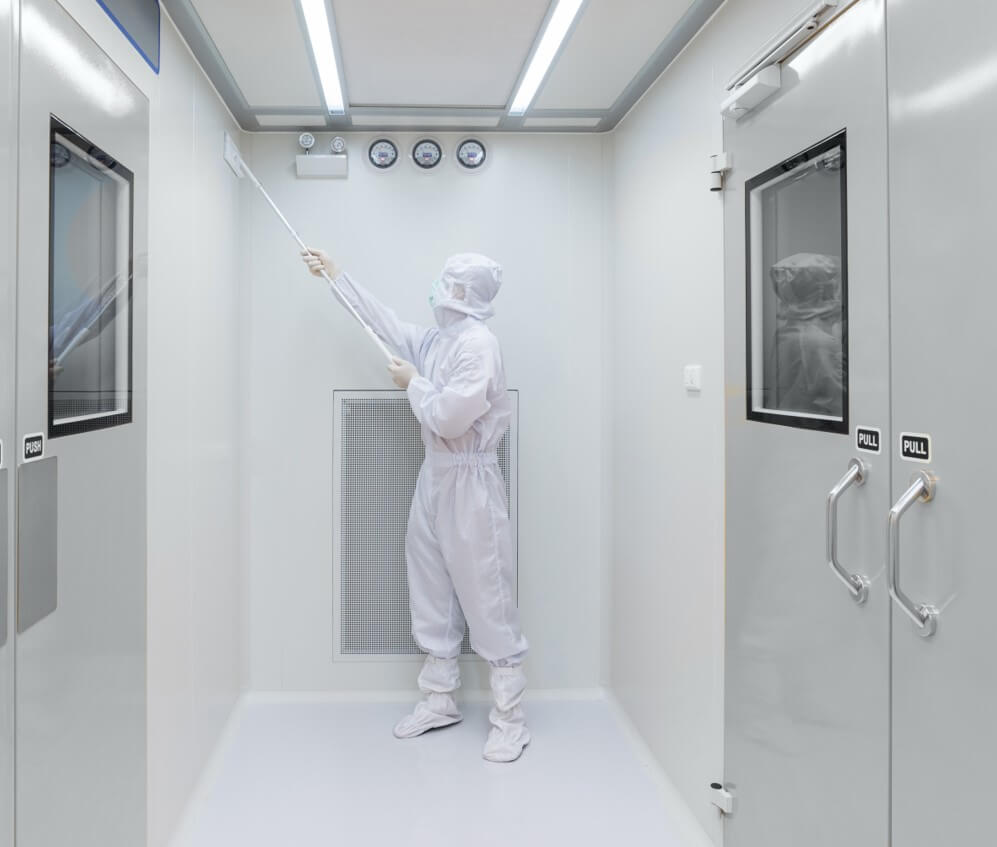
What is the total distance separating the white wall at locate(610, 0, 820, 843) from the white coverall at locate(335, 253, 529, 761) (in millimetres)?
503

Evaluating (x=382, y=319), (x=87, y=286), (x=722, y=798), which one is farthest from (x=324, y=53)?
(x=722, y=798)

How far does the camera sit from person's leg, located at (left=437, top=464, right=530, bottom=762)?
267 cm

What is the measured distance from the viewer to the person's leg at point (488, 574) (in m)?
2.67

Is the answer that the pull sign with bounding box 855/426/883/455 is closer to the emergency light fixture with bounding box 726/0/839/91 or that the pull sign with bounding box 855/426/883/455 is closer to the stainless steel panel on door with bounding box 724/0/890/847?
the stainless steel panel on door with bounding box 724/0/890/847

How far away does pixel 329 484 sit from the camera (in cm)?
307

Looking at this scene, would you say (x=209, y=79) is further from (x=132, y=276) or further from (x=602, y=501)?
(x=602, y=501)

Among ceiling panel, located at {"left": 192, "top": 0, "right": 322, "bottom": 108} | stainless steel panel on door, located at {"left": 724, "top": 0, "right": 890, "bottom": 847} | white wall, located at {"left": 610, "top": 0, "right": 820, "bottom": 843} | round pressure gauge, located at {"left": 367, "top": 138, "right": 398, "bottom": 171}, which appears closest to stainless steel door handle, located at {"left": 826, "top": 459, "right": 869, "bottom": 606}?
stainless steel panel on door, located at {"left": 724, "top": 0, "right": 890, "bottom": 847}

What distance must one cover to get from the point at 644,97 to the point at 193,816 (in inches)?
111

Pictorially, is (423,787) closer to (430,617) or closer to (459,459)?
(430,617)

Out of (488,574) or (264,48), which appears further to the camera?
(488,574)

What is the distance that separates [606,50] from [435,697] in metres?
2.38

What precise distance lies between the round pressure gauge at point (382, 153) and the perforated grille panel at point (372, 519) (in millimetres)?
956

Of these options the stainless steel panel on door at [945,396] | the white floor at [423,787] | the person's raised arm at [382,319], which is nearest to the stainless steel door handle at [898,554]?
the stainless steel panel on door at [945,396]

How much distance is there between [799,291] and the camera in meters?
1.61
